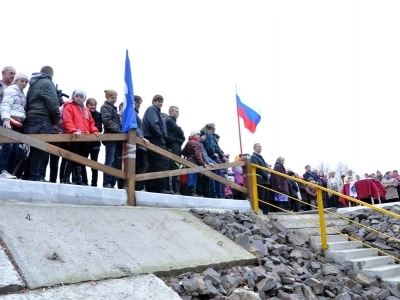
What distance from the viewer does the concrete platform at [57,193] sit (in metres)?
5.09

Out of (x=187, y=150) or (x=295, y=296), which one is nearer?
(x=295, y=296)

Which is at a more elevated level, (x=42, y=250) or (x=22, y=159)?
(x=22, y=159)

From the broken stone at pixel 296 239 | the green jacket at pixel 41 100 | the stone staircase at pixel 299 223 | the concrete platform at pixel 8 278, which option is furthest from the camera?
the stone staircase at pixel 299 223

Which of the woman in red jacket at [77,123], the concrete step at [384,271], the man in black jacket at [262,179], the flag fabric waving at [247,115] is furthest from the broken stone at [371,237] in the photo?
the woman in red jacket at [77,123]

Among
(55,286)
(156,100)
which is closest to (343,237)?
(156,100)

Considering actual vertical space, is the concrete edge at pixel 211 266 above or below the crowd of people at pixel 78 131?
below

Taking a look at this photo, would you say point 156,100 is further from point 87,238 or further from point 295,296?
point 295,296

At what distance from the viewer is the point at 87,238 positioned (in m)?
4.77

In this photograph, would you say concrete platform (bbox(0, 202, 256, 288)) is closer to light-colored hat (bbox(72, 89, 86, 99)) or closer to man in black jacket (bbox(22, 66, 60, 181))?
man in black jacket (bbox(22, 66, 60, 181))

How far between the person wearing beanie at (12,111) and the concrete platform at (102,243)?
41.8 inches

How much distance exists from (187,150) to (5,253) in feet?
17.0

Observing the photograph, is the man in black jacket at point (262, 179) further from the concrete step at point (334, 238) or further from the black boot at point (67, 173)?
the black boot at point (67, 173)

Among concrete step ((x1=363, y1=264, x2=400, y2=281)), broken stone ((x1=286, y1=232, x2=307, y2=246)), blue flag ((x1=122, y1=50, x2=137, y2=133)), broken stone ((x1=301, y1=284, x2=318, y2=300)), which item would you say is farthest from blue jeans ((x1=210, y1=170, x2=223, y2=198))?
broken stone ((x1=301, y1=284, x2=318, y2=300))

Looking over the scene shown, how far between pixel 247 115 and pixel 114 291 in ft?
21.5
